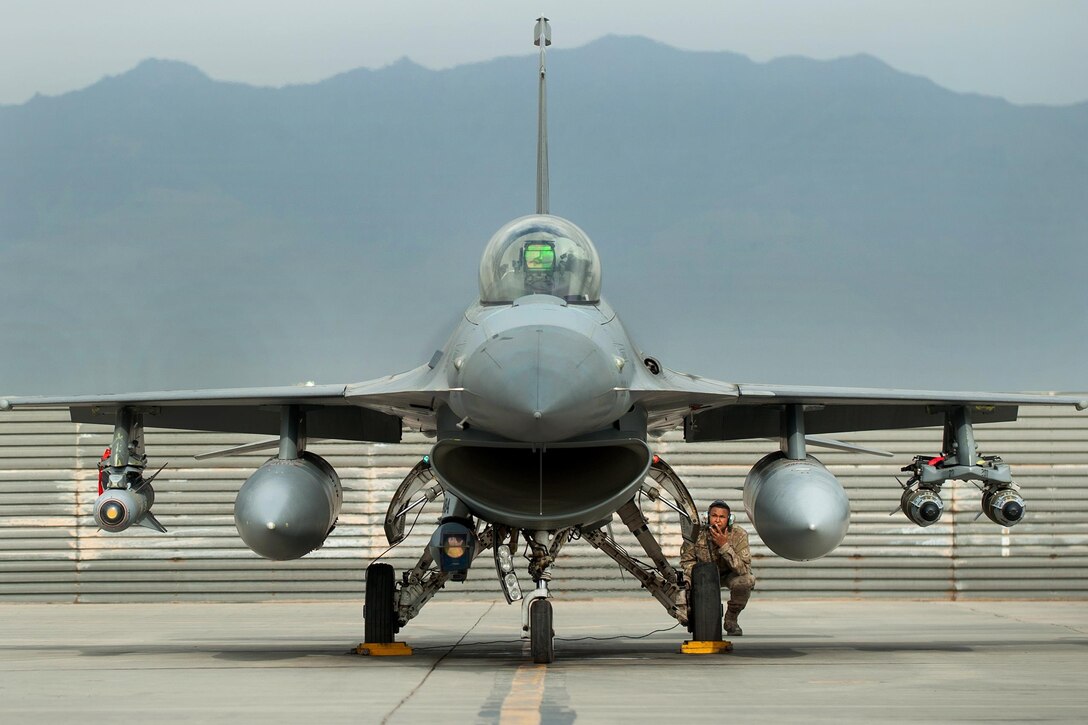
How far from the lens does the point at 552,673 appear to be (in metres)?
9.32

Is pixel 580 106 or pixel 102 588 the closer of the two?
pixel 102 588

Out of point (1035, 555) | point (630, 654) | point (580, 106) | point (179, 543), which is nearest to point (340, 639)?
point (630, 654)

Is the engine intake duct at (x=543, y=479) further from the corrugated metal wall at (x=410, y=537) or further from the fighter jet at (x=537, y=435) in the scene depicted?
the corrugated metal wall at (x=410, y=537)

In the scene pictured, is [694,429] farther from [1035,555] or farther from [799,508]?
[1035,555]

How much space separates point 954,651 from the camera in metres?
11.4

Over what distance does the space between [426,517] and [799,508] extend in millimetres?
11528

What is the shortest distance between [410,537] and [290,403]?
10.2 meters

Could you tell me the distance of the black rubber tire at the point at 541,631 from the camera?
396 inches

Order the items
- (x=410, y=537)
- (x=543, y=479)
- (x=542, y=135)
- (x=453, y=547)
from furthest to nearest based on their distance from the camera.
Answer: (x=410, y=537), (x=542, y=135), (x=453, y=547), (x=543, y=479)

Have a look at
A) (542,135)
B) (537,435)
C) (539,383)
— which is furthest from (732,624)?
(539,383)

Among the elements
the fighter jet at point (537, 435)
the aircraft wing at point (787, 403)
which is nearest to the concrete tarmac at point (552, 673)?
the fighter jet at point (537, 435)

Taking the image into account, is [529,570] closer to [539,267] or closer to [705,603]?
[705,603]

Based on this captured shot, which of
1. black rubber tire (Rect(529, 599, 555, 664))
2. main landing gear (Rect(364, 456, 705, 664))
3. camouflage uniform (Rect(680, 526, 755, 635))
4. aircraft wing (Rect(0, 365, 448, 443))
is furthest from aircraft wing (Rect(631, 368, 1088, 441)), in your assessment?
aircraft wing (Rect(0, 365, 448, 443))

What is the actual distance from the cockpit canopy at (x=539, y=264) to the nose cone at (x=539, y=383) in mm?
1314
